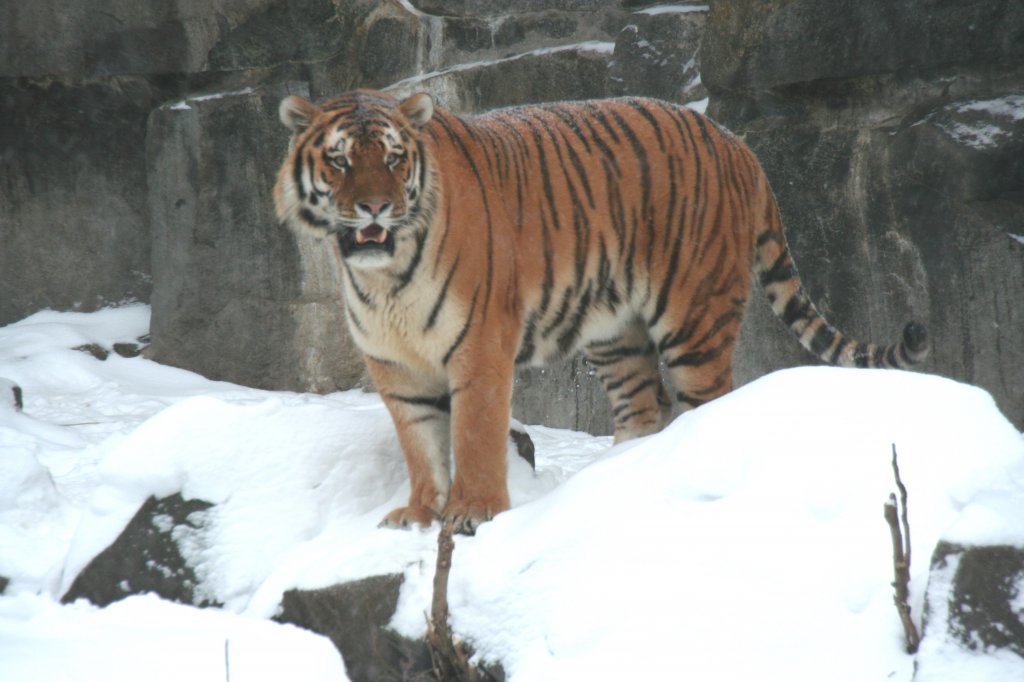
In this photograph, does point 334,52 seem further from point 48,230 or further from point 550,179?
point 550,179

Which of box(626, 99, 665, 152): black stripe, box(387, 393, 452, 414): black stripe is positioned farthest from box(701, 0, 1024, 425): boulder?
box(387, 393, 452, 414): black stripe

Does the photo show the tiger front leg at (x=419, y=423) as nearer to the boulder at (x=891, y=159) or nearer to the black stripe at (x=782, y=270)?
the black stripe at (x=782, y=270)

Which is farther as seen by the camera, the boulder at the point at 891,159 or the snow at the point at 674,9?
the snow at the point at 674,9

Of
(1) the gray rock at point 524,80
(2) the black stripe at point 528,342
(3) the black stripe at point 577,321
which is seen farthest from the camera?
(1) the gray rock at point 524,80

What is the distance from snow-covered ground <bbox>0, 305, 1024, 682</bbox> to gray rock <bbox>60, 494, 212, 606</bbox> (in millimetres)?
47

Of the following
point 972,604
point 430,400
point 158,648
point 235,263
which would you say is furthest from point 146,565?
point 235,263

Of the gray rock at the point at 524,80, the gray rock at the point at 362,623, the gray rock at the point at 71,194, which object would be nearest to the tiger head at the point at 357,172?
the gray rock at the point at 362,623

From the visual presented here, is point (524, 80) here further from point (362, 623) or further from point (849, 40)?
point (362, 623)

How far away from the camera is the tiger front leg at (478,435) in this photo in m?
3.48

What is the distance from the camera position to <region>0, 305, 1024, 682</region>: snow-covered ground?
7.56 ft

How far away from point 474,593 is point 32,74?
547 cm

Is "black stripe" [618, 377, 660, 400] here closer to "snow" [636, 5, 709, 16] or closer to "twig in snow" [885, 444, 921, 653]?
"twig in snow" [885, 444, 921, 653]

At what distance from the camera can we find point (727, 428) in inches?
108

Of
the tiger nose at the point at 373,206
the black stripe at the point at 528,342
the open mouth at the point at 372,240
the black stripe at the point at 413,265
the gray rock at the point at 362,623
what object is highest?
the tiger nose at the point at 373,206
